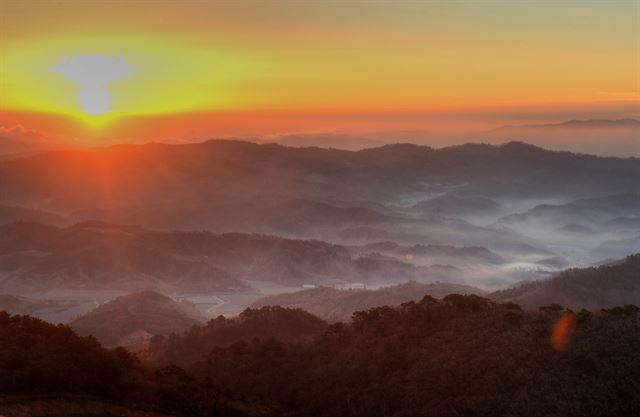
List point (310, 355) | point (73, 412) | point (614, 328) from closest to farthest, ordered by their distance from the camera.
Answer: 1. point (73, 412)
2. point (614, 328)
3. point (310, 355)

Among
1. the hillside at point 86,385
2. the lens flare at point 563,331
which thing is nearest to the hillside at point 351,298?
the lens flare at point 563,331

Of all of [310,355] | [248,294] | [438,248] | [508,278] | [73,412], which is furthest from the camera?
[438,248]

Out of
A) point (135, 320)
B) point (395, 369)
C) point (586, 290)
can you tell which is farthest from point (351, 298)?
point (395, 369)

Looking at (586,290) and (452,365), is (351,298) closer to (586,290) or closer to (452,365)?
(586,290)

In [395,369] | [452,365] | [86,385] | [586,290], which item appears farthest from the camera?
[586,290]

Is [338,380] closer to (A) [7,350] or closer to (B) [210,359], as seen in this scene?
(B) [210,359]

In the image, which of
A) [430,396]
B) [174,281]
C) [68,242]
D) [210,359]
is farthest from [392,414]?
[68,242]

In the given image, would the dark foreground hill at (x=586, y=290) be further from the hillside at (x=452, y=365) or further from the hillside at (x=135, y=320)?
the hillside at (x=135, y=320)
